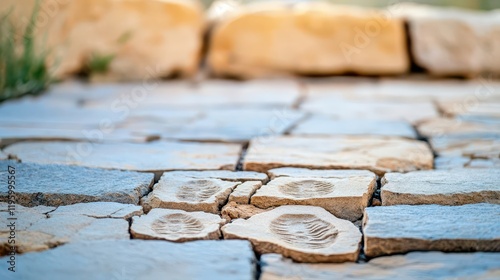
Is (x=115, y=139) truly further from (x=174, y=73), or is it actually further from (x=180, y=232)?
(x=174, y=73)

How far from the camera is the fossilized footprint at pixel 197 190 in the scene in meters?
1.53

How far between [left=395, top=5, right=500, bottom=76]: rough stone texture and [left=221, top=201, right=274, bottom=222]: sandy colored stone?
3257mm

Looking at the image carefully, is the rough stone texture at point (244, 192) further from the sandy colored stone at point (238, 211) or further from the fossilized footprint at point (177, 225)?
the fossilized footprint at point (177, 225)

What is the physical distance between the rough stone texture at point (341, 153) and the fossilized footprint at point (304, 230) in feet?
1.50

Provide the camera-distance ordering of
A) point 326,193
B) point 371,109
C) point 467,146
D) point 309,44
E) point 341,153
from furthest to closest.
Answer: point 309,44
point 371,109
point 467,146
point 341,153
point 326,193

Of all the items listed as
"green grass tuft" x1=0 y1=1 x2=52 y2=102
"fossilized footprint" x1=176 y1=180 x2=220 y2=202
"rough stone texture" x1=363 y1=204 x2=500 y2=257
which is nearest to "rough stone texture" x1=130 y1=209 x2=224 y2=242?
"fossilized footprint" x1=176 y1=180 x2=220 y2=202

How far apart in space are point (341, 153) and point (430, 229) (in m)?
0.77

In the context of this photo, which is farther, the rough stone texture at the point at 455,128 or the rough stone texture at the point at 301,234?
the rough stone texture at the point at 455,128

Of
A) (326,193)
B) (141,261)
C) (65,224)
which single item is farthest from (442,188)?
(65,224)

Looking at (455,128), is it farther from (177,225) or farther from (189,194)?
(177,225)

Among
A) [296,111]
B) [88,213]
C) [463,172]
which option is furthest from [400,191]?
[296,111]

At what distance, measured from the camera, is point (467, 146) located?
212cm

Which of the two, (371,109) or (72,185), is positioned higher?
(72,185)

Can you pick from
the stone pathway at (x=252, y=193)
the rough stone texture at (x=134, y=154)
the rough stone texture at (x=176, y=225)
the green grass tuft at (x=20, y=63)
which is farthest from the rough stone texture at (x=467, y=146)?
the green grass tuft at (x=20, y=63)
